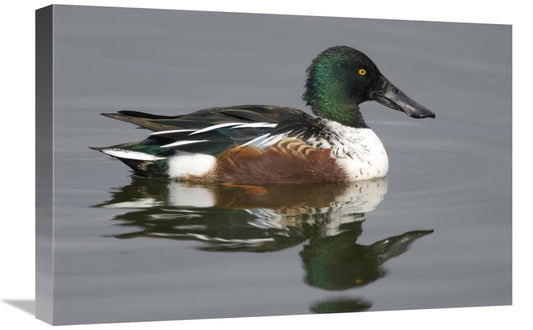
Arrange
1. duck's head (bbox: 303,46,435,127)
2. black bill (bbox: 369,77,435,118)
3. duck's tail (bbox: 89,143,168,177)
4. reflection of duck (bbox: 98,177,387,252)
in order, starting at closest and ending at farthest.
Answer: reflection of duck (bbox: 98,177,387,252) → duck's tail (bbox: 89,143,168,177) → duck's head (bbox: 303,46,435,127) → black bill (bbox: 369,77,435,118)

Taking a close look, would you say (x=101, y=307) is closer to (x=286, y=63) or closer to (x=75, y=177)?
(x=75, y=177)

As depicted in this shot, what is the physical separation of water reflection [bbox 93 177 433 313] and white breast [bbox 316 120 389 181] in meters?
0.52

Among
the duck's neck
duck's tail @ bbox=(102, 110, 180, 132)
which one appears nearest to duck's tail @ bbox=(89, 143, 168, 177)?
duck's tail @ bbox=(102, 110, 180, 132)

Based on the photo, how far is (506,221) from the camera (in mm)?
8578

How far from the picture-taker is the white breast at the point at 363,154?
8.79 meters

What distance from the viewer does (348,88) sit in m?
8.93

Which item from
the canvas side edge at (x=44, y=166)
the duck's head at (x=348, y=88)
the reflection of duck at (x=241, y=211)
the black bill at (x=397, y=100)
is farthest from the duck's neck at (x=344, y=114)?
the canvas side edge at (x=44, y=166)

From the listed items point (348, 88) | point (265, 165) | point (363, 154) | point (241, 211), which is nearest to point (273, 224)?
point (241, 211)

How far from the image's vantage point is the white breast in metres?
8.79

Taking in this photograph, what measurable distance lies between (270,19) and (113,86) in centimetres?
129

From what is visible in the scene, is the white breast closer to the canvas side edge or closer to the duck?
the duck

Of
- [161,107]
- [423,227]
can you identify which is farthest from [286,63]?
[423,227]

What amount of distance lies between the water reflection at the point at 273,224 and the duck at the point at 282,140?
0.17 meters

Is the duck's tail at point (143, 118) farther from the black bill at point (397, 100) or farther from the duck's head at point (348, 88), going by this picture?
the black bill at point (397, 100)
